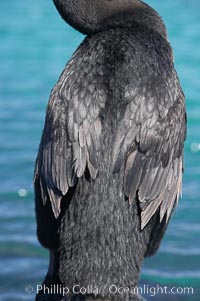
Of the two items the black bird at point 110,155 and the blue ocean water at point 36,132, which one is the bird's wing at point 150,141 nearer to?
the black bird at point 110,155

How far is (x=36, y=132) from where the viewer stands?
828 cm

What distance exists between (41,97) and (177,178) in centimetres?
496

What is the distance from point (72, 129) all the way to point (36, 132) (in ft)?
13.5

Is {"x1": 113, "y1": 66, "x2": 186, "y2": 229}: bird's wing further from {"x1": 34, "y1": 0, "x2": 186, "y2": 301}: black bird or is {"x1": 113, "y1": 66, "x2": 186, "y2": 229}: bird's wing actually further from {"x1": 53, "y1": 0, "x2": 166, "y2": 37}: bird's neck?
{"x1": 53, "y1": 0, "x2": 166, "y2": 37}: bird's neck

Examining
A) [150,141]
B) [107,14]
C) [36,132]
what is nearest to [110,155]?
[150,141]

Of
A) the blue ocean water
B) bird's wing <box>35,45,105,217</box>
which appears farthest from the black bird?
the blue ocean water

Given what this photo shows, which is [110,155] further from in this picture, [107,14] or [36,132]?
[36,132]

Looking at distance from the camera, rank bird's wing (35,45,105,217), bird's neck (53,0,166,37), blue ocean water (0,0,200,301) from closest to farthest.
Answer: bird's wing (35,45,105,217)
bird's neck (53,0,166,37)
blue ocean water (0,0,200,301)

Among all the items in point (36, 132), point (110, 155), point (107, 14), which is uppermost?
point (36, 132)

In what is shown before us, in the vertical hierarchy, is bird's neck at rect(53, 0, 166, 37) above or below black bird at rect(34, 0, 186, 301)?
above

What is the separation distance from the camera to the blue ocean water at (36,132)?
6254 millimetres

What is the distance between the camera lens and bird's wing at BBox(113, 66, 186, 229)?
4.18 metres

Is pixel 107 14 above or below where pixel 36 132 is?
below

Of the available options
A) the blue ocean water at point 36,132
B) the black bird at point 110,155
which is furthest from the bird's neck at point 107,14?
the blue ocean water at point 36,132
